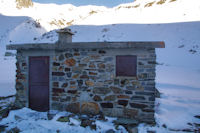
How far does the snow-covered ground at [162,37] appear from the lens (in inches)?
226

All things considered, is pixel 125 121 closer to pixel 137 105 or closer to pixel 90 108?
pixel 137 105

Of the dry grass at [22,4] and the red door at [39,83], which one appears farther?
the dry grass at [22,4]

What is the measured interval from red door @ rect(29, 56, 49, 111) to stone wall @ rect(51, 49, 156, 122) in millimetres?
305

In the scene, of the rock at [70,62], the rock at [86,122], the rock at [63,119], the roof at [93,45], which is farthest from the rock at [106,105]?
the roof at [93,45]

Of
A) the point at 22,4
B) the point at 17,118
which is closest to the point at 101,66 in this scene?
the point at 17,118

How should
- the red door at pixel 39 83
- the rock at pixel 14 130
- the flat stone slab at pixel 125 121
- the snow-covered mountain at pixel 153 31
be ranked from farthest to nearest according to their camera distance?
1. the snow-covered mountain at pixel 153 31
2. the red door at pixel 39 83
3. the flat stone slab at pixel 125 121
4. the rock at pixel 14 130

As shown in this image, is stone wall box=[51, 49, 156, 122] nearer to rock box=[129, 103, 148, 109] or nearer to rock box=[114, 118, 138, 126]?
rock box=[129, 103, 148, 109]

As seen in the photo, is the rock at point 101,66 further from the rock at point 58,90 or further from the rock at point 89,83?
the rock at point 58,90

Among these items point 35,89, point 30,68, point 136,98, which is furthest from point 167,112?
point 30,68

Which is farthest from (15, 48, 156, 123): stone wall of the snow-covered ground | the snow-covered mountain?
the snow-covered mountain

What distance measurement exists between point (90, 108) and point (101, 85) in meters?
0.89

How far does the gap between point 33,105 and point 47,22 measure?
2971 cm

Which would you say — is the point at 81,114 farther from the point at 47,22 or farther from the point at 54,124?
the point at 47,22

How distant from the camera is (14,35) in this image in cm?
2145
